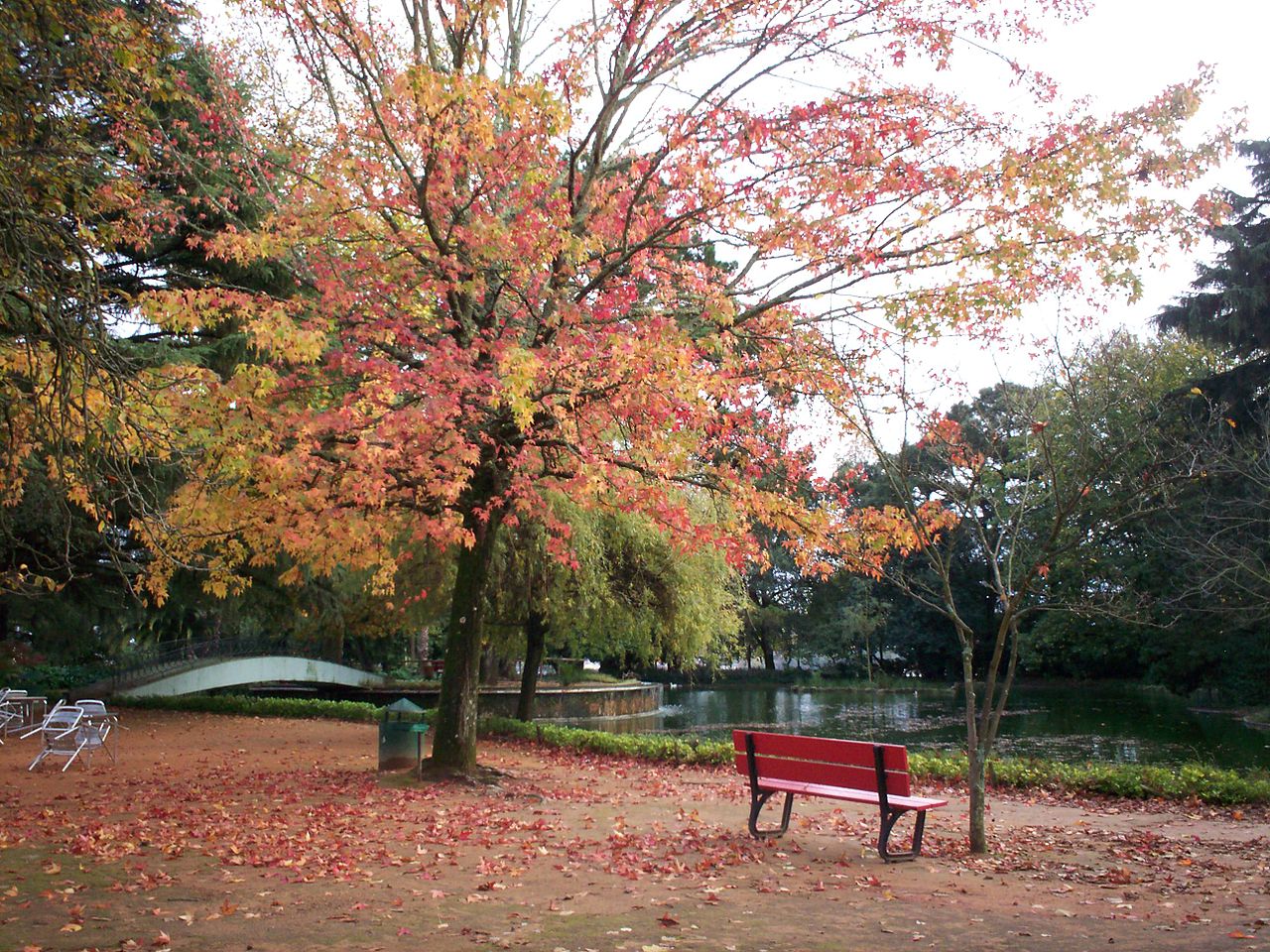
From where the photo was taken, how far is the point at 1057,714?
29.7 m

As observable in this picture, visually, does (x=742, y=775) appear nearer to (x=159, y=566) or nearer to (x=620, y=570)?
(x=620, y=570)

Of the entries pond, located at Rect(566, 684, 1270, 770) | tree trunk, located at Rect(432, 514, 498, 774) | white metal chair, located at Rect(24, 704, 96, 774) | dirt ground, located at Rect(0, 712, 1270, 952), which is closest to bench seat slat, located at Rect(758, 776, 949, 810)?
dirt ground, located at Rect(0, 712, 1270, 952)

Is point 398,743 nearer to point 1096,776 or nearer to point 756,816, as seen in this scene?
point 756,816

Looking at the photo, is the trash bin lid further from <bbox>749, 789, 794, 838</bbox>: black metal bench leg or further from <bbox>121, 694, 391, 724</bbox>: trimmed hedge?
<bbox>121, 694, 391, 724</bbox>: trimmed hedge

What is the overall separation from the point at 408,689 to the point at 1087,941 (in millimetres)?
26549

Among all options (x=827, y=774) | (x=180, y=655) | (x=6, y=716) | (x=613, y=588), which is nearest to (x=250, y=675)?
(x=180, y=655)

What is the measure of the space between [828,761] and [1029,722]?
22.3 m

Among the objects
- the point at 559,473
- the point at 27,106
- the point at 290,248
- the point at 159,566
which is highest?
the point at 290,248

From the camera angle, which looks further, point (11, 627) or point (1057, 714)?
point (1057, 714)

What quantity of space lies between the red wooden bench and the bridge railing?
23.1 meters

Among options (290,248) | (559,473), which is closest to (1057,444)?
(559,473)

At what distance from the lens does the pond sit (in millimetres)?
19969

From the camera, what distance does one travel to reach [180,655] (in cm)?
2873

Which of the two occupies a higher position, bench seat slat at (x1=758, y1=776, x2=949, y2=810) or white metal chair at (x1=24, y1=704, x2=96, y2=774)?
bench seat slat at (x1=758, y1=776, x2=949, y2=810)
